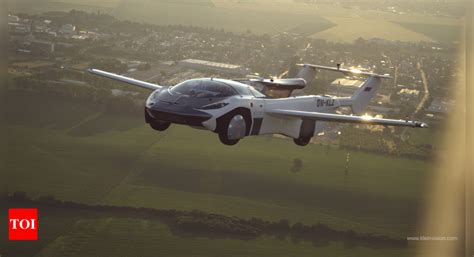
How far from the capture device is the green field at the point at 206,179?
51.8 m

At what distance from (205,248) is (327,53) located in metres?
69.5

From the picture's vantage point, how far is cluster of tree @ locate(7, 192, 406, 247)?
50.3m

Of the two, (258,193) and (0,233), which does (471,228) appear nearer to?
(258,193)

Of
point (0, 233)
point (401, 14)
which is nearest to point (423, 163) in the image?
point (0, 233)

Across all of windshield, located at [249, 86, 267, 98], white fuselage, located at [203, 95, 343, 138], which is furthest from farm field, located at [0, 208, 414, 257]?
windshield, located at [249, 86, 267, 98]

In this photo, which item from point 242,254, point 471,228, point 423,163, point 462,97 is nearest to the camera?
point 242,254

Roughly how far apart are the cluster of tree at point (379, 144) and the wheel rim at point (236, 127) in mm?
36283

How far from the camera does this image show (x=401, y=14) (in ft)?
427

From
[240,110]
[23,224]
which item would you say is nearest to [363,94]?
[240,110]

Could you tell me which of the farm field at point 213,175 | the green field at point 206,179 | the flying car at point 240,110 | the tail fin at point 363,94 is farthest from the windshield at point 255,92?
the farm field at point 213,175

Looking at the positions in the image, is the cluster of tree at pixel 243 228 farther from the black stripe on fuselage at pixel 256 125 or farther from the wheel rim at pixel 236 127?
the wheel rim at pixel 236 127

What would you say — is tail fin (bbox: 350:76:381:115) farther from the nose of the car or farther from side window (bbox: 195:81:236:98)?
the nose of the car

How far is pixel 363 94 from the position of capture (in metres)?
38.5

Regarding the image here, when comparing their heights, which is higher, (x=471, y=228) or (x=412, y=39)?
(x=412, y=39)
